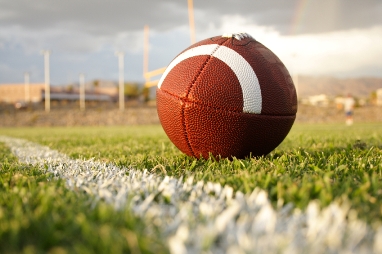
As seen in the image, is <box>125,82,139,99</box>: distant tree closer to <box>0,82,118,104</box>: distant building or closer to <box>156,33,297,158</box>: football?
<box>0,82,118,104</box>: distant building

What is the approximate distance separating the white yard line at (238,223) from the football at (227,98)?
98cm

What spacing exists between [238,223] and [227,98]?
5.26 feet

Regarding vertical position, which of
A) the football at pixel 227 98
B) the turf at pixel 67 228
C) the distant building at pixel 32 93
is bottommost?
the distant building at pixel 32 93

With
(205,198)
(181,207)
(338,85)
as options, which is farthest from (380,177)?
(338,85)

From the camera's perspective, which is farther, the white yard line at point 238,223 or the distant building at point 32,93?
the distant building at point 32,93

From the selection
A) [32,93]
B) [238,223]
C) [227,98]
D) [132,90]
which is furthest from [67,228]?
[132,90]

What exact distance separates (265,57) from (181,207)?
184 cm

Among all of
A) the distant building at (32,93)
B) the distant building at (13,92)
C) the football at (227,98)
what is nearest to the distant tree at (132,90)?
the distant building at (32,93)

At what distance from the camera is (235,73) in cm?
287

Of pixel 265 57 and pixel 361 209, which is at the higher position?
pixel 265 57

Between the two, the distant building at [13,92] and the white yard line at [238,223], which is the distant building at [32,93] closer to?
the distant building at [13,92]

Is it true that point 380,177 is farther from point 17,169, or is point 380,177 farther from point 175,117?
point 17,169

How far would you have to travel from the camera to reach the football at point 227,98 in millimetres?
2850

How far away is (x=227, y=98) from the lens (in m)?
2.83
